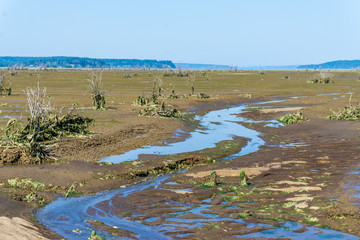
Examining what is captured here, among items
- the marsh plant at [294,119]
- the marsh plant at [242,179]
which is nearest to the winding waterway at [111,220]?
the marsh plant at [242,179]

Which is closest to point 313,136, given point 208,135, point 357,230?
point 208,135

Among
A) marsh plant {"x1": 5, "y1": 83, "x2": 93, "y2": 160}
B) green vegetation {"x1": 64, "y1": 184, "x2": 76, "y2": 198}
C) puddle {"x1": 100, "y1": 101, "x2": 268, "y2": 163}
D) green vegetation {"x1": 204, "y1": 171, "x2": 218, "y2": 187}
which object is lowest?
green vegetation {"x1": 64, "y1": 184, "x2": 76, "y2": 198}

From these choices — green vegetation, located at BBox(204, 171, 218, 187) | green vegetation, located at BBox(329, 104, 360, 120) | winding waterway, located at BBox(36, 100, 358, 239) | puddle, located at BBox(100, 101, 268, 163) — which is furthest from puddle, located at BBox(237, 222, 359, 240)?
green vegetation, located at BBox(329, 104, 360, 120)

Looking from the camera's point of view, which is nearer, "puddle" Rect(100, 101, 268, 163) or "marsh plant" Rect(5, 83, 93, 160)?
"marsh plant" Rect(5, 83, 93, 160)

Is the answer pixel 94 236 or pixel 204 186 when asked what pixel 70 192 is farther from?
pixel 94 236

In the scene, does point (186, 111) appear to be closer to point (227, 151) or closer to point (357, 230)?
point (227, 151)

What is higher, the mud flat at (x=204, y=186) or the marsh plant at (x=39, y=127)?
the marsh plant at (x=39, y=127)

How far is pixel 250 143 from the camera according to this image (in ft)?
75.8

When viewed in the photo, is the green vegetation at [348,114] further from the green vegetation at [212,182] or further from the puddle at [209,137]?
the green vegetation at [212,182]

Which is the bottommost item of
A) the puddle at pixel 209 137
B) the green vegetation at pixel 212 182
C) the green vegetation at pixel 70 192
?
the green vegetation at pixel 70 192

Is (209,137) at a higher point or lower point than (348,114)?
lower

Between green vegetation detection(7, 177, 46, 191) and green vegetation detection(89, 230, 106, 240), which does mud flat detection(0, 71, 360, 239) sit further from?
green vegetation detection(89, 230, 106, 240)

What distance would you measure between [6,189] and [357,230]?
388 inches

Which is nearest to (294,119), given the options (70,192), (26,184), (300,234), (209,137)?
(209,137)
